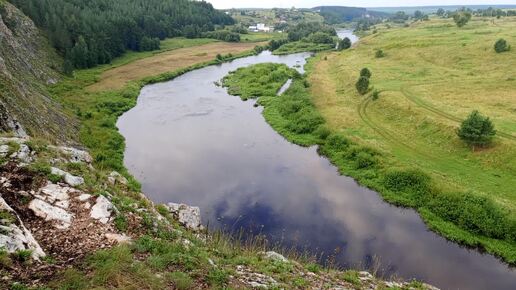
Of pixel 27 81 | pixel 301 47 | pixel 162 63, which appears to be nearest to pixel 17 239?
pixel 27 81

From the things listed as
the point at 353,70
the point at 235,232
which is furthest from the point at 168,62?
the point at 235,232

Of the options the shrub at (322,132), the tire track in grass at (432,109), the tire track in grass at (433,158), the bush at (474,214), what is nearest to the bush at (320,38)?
the tire track in grass at (432,109)

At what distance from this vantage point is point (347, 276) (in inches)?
906

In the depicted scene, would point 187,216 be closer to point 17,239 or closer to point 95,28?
point 17,239

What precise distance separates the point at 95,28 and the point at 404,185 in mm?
104652

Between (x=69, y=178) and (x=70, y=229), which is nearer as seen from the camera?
(x=70, y=229)

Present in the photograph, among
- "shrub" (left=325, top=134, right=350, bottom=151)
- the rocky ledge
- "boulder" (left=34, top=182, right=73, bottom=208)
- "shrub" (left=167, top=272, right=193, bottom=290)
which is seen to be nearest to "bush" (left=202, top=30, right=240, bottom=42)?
"shrub" (left=325, top=134, right=350, bottom=151)

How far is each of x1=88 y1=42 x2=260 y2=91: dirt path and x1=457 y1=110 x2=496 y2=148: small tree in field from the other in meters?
67.9

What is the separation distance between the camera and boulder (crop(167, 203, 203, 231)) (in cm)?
2755

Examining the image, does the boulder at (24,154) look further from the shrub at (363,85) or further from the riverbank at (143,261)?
the shrub at (363,85)

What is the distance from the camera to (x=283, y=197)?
38.6 m

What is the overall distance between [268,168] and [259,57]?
101961 millimetres

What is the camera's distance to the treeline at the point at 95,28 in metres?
97.1

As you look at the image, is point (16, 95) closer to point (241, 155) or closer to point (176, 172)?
point (176, 172)
